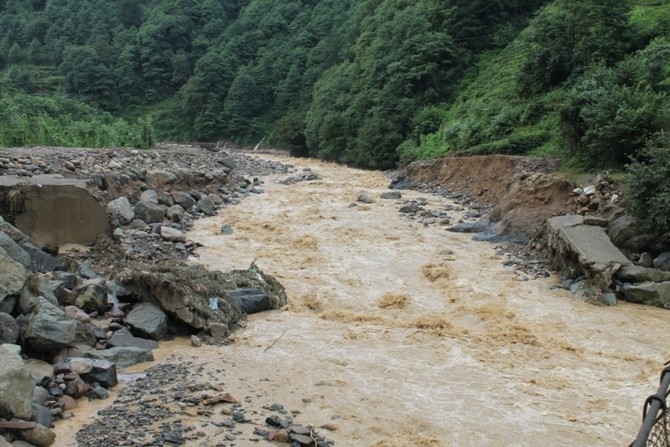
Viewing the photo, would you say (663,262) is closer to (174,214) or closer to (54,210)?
(174,214)

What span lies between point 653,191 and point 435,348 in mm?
6581

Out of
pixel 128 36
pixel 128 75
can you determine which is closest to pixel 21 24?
pixel 128 36

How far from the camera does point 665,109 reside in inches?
595

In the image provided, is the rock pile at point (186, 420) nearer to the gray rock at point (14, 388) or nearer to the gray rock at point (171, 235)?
the gray rock at point (14, 388)

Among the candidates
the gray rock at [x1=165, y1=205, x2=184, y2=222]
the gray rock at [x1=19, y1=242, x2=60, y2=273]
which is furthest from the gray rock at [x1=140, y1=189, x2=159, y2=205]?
the gray rock at [x1=19, y1=242, x2=60, y2=273]

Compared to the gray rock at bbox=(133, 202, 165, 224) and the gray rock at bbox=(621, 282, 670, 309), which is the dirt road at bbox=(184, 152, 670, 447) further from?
the gray rock at bbox=(133, 202, 165, 224)

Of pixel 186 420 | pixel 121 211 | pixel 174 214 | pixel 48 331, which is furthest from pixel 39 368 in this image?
pixel 174 214

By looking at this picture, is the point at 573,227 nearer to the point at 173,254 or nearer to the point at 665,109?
the point at 665,109

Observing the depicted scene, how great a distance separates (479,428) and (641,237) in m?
8.19

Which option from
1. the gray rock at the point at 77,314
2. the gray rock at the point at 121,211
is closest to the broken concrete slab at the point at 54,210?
the gray rock at the point at 121,211

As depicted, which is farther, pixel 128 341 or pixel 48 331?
pixel 128 341

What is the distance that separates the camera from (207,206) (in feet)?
63.6

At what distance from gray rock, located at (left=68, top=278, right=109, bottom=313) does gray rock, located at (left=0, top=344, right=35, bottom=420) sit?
3.44 m

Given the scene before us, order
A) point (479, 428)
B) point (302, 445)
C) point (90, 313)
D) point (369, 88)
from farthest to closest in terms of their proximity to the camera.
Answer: point (369, 88), point (90, 313), point (479, 428), point (302, 445)
